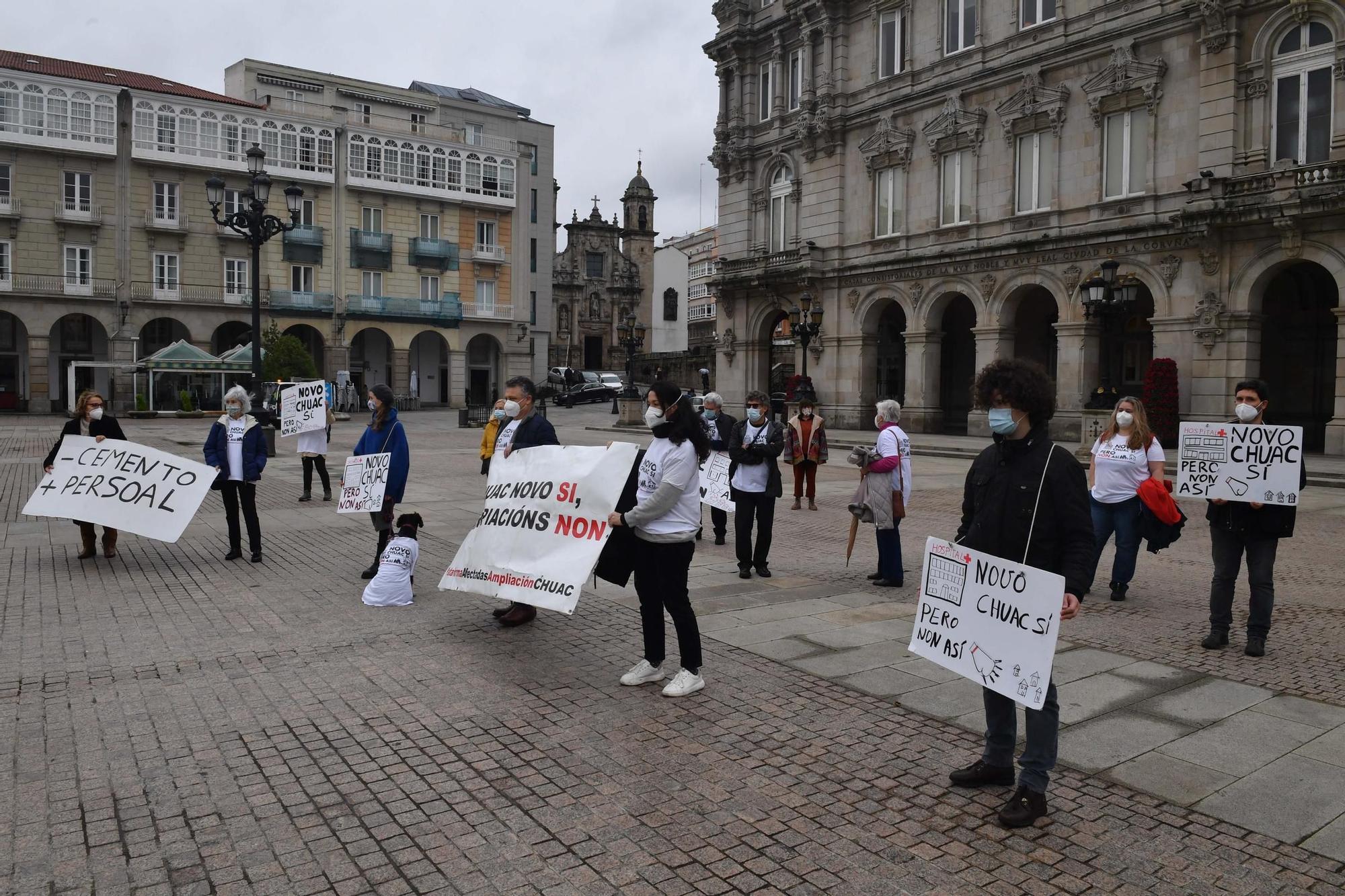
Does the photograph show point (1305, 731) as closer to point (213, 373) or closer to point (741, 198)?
point (741, 198)

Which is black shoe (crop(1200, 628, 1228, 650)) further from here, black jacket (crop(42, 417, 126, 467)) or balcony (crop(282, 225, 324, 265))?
balcony (crop(282, 225, 324, 265))

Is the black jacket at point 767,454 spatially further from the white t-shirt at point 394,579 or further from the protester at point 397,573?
the white t-shirt at point 394,579

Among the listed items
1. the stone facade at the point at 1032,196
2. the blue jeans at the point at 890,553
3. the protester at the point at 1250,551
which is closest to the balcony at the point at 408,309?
the stone facade at the point at 1032,196

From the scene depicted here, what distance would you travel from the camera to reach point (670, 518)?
239 inches

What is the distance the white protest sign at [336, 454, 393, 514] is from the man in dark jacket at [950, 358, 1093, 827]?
6.42 m

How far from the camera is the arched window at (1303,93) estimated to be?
24250mm

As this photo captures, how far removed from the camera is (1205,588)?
9.74 meters

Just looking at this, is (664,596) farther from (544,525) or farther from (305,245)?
(305,245)

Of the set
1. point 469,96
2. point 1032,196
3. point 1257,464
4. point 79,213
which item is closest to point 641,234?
point 469,96

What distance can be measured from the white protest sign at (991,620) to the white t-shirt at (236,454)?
8237 millimetres

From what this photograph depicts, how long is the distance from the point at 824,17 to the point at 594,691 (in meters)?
36.0

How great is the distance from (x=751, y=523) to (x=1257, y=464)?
188 inches

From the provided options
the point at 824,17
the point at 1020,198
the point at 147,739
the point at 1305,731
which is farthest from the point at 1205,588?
the point at 824,17

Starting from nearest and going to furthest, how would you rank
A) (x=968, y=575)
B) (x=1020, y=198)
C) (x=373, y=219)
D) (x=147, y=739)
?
(x=968, y=575), (x=147, y=739), (x=1020, y=198), (x=373, y=219)
